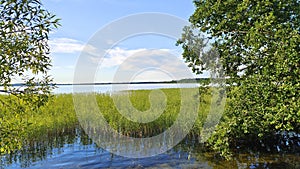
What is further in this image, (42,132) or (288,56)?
(42,132)

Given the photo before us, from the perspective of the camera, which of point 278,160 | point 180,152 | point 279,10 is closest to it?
point 279,10

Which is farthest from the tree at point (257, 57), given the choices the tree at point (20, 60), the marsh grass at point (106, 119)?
the tree at point (20, 60)

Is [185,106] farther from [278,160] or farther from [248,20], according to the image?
[248,20]

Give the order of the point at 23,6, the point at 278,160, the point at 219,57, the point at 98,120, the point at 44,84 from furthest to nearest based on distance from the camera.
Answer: the point at 98,120 < the point at 278,160 < the point at 219,57 < the point at 44,84 < the point at 23,6

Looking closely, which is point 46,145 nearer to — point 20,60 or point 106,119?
point 106,119

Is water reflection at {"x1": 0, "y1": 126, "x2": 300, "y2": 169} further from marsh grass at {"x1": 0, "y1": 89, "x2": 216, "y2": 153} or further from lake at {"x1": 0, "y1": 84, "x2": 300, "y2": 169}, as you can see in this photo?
marsh grass at {"x1": 0, "y1": 89, "x2": 216, "y2": 153}

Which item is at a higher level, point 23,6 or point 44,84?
point 23,6

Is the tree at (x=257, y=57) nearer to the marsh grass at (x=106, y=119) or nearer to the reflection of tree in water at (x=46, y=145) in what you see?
the marsh grass at (x=106, y=119)

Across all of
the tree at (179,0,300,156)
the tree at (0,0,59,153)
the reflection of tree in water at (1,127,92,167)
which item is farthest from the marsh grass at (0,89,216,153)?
the tree at (0,0,59,153)

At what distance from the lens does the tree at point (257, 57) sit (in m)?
7.00

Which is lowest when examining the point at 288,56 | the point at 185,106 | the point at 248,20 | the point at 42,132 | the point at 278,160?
the point at 278,160

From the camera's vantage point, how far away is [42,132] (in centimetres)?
1167

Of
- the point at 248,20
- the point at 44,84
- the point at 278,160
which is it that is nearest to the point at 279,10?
the point at 248,20

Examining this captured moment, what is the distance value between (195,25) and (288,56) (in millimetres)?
3119
